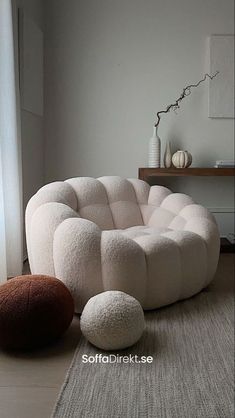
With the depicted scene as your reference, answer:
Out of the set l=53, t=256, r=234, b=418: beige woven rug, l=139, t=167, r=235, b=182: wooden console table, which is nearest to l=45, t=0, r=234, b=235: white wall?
l=139, t=167, r=235, b=182: wooden console table

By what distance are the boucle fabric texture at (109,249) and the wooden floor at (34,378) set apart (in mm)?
260

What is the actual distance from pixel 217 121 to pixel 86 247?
2.12 metres

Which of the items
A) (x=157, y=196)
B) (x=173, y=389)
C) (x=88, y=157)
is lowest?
(x=173, y=389)

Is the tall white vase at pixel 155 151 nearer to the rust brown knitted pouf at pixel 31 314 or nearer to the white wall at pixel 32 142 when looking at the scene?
the white wall at pixel 32 142

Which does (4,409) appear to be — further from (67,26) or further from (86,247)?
(67,26)

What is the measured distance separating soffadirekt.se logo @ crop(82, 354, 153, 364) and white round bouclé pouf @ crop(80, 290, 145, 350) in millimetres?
29

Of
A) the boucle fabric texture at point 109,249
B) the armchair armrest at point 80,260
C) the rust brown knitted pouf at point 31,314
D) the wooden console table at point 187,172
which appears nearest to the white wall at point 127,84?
the wooden console table at point 187,172

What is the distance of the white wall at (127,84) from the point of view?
3.11 m

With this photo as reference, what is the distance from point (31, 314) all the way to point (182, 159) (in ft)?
6.60

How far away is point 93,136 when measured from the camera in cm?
323

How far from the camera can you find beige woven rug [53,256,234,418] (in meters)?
1.02

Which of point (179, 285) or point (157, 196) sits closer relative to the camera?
point (179, 285)

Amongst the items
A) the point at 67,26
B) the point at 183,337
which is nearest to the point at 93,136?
the point at 67,26

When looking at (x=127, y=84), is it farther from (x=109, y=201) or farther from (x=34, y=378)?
(x=34, y=378)
